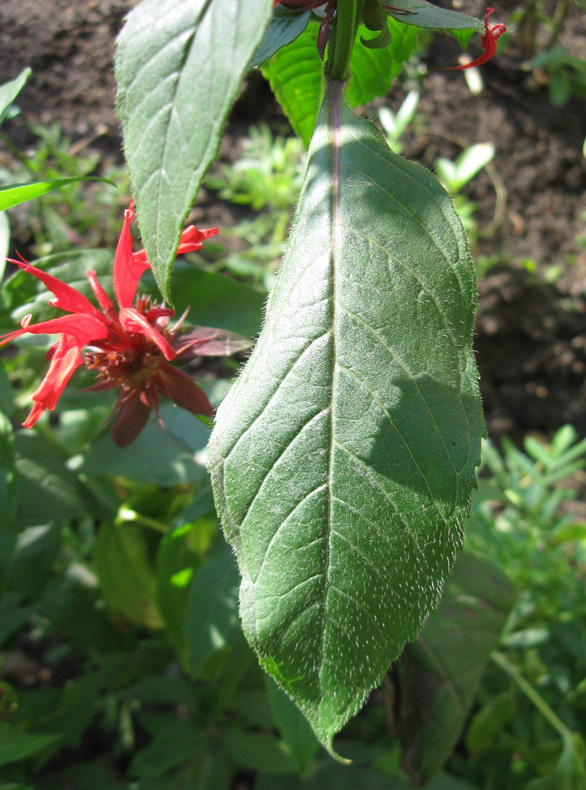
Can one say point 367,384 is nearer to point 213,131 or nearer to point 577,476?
point 213,131

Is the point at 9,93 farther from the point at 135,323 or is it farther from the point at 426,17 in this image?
the point at 426,17

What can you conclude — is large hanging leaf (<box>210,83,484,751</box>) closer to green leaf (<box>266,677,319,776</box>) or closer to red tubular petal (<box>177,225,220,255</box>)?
red tubular petal (<box>177,225,220,255</box>)

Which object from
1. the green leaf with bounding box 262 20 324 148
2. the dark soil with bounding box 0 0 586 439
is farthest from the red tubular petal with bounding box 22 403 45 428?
the dark soil with bounding box 0 0 586 439

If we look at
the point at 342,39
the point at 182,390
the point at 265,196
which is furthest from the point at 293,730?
the point at 265,196

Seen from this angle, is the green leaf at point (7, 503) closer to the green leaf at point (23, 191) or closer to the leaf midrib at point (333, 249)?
the green leaf at point (23, 191)

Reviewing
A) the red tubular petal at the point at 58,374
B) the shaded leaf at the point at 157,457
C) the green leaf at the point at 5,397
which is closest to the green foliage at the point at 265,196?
the shaded leaf at the point at 157,457

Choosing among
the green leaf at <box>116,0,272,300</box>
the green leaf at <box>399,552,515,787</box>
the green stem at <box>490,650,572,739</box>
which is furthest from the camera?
the green stem at <box>490,650,572,739</box>
